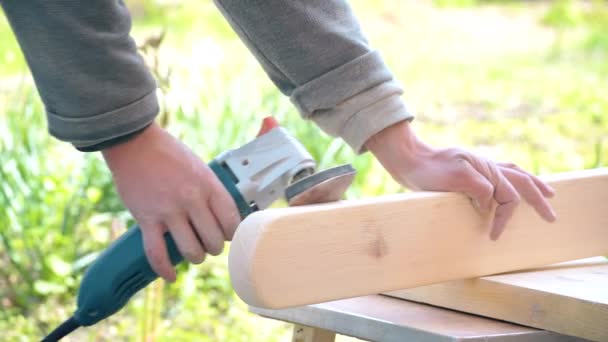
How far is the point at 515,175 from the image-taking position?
1.41 meters

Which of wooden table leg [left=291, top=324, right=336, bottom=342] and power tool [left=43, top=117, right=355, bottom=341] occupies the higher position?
power tool [left=43, top=117, right=355, bottom=341]

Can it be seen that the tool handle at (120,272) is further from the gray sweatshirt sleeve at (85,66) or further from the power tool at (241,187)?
the gray sweatshirt sleeve at (85,66)

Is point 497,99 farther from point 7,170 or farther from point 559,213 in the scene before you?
point 559,213

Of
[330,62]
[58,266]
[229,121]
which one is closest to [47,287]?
[58,266]

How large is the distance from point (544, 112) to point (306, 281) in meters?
3.99

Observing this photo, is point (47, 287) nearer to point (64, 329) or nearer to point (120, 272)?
point (64, 329)

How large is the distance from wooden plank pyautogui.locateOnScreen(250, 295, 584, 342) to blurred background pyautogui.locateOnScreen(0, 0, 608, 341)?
0.73m

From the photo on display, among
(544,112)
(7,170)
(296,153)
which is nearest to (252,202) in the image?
(296,153)

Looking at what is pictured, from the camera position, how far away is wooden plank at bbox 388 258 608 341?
1.25 m

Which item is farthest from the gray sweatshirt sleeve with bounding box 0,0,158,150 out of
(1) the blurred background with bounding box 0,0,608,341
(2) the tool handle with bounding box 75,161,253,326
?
(1) the blurred background with bounding box 0,0,608,341

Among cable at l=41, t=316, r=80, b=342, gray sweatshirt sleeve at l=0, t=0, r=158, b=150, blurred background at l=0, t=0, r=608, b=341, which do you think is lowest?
blurred background at l=0, t=0, r=608, b=341

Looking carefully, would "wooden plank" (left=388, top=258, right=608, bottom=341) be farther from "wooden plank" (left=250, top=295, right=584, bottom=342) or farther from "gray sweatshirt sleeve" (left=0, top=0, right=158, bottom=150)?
"gray sweatshirt sleeve" (left=0, top=0, right=158, bottom=150)

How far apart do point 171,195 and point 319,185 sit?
0.20 m

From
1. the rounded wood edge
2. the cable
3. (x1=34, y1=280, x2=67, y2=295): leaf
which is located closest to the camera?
the rounded wood edge
